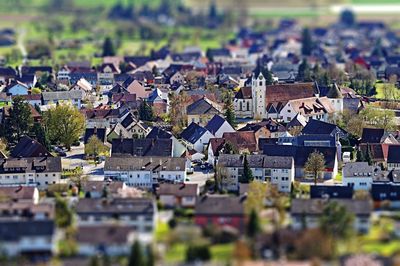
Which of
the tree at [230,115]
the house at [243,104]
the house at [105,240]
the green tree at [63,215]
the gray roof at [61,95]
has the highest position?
the gray roof at [61,95]

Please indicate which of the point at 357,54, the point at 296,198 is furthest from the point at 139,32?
the point at 296,198

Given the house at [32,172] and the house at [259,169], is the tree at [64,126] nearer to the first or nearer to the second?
the house at [32,172]

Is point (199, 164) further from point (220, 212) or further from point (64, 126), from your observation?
point (220, 212)

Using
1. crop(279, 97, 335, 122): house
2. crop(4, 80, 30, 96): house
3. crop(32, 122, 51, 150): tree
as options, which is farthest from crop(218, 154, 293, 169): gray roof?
crop(4, 80, 30, 96): house

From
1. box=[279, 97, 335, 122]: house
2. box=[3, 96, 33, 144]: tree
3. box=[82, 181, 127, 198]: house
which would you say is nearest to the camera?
box=[82, 181, 127, 198]: house

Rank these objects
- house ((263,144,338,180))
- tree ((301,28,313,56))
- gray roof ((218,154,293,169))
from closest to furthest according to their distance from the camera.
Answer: gray roof ((218,154,293,169)), house ((263,144,338,180)), tree ((301,28,313,56))

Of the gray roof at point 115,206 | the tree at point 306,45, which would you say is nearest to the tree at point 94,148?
the gray roof at point 115,206

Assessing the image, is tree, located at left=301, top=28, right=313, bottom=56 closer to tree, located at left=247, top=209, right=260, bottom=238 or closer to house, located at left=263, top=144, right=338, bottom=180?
house, located at left=263, top=144, right=338, bottom=180

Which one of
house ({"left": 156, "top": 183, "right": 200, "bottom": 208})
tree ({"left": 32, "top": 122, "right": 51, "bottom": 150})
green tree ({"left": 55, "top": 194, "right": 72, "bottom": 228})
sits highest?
tree ({"left": 32, "top": 122, "right": 51, "bottom": 150})
